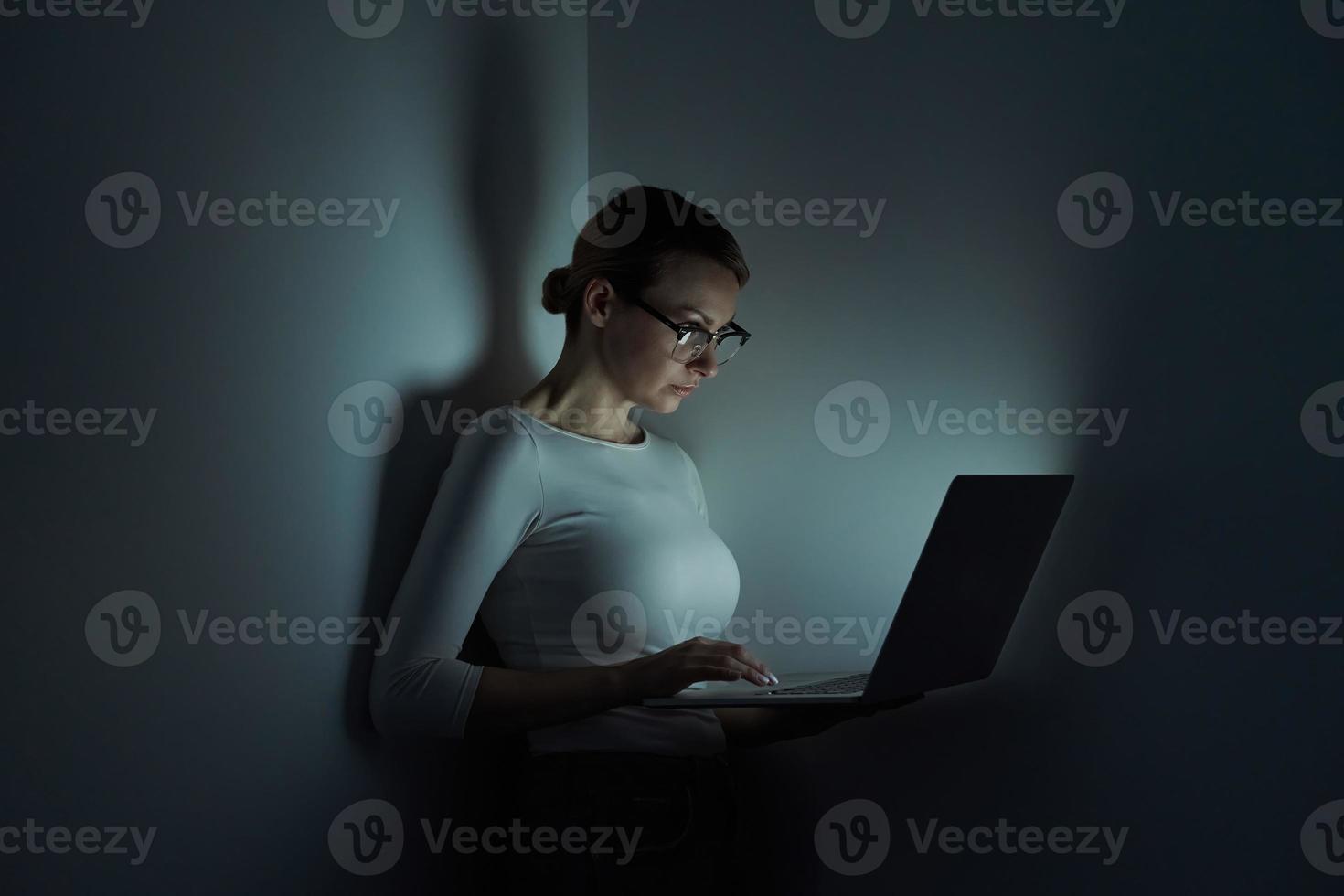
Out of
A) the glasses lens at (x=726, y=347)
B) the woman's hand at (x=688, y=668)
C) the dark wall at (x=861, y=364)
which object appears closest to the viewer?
the dark wall at (x=861, y=364)

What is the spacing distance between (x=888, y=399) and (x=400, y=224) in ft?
2.75

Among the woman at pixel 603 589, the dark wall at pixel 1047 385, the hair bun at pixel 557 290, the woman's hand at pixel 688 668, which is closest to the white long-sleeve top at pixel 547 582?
the woman at pixel 603 589

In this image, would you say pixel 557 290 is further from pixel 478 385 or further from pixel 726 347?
pixel 726 347

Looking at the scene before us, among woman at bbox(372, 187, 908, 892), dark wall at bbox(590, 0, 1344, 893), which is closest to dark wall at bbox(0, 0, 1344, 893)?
dark wall at bbox(590, 0, 1344, 893)

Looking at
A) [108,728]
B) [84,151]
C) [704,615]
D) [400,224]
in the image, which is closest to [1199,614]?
[704,615]

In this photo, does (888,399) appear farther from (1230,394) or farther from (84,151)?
(84,151)

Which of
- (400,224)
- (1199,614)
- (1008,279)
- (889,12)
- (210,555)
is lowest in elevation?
(210,555)

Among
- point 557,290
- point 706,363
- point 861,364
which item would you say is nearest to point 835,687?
point 706,363

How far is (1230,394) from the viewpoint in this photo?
5.02 ft

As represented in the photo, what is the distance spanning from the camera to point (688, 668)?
3.87ft

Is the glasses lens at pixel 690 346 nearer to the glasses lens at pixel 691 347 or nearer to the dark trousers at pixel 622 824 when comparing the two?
the glasses lens at pixel 691 347

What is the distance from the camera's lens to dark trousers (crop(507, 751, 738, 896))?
122cm

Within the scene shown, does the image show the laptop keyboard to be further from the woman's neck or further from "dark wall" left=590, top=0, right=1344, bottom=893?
the woman's neck

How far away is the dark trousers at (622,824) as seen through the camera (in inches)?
48.1
